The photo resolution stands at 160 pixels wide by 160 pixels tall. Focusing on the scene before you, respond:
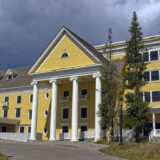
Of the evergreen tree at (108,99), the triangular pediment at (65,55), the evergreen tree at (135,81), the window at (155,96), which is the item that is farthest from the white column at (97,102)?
the window at (155,96)

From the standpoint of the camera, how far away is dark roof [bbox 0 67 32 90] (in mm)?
65438

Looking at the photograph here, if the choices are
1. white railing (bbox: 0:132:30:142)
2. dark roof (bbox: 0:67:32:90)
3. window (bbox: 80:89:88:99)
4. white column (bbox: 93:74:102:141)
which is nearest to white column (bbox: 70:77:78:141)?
white column (bbox: 93:74:102:141)

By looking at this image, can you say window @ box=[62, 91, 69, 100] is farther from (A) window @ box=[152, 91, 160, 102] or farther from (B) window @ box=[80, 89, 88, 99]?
(A) window @ box=[152, 91, 160, 102]

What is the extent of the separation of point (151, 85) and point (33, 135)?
18.4 metres

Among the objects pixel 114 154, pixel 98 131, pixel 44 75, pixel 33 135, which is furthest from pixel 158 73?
pixel 114 154

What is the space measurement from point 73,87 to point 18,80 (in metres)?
21.0

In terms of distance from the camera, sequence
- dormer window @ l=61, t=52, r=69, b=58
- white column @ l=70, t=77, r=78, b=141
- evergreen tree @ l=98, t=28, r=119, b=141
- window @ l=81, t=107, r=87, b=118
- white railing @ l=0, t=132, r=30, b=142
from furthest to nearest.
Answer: window @ l=81, t=107, r=87, b=118 < dormer window @ l=61, t=52, r=69, b=58 < white railing @ l=0, t=132, r=30, b=142 < white column @ l=70, t=77, r=78, b=141 < evergreen tree @ l=98, t=28, r=119, b=141

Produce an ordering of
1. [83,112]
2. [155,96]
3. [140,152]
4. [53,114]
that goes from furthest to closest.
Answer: [83,112], [155,96], [53,114], [140,152]

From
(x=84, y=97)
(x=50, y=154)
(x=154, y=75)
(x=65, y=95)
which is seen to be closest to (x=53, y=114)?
(x=84, y=97)

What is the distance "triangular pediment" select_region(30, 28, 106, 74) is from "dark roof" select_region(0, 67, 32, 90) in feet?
34.6

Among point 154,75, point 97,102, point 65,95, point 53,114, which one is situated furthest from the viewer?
point 65,95

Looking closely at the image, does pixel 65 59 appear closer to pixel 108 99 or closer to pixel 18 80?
pixel 108 99

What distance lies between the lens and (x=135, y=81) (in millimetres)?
42781

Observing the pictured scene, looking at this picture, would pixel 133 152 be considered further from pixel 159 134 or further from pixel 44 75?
pixel 44 75
